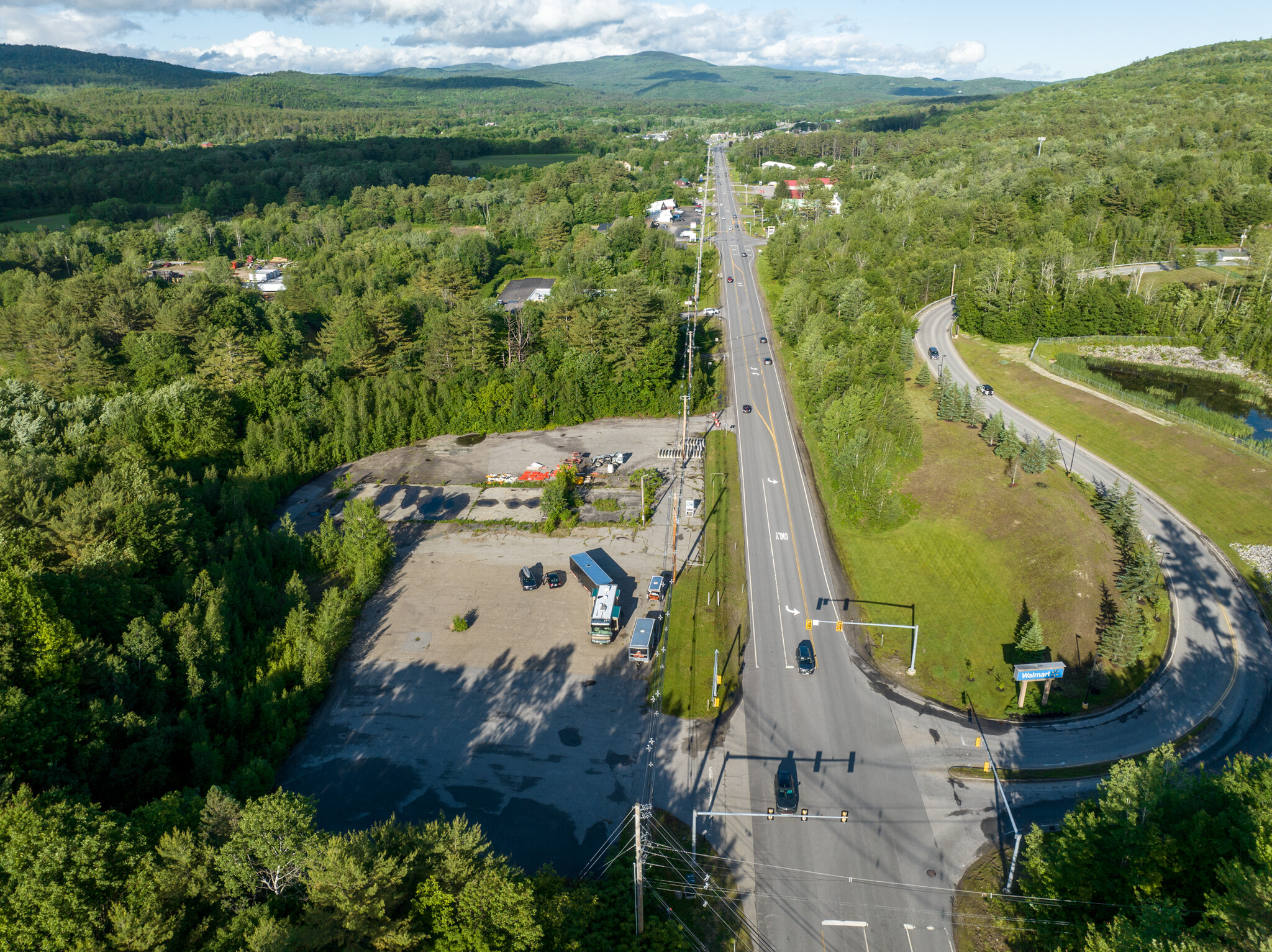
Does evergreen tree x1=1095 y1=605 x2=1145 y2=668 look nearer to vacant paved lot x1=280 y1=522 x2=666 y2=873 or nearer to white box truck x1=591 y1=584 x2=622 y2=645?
vacant paved lot x1=280 y1=522 x2=666 y2=873

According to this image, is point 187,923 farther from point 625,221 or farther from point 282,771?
point 625,221

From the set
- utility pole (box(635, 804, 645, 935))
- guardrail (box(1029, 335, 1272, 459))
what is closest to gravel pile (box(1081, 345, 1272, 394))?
guardrail (box(1029, 335, 1272, 459))

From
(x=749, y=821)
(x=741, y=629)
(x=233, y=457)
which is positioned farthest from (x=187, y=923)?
(x=233, y=457)

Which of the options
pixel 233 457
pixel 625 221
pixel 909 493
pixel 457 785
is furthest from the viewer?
pixel 625 221

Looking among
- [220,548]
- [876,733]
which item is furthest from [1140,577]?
[220,548]

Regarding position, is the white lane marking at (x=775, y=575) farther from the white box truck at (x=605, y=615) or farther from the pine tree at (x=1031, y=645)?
the pine tree at (x=1031, y=645)

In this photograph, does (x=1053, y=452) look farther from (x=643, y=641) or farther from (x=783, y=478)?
(x=643, y=641)

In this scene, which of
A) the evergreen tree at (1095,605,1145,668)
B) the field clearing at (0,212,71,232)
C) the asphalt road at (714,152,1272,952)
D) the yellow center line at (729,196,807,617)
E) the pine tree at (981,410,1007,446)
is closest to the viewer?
the asphalt road at (714,152,1272,952)

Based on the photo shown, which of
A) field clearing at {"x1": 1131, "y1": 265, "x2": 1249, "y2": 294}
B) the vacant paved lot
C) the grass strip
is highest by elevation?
field clearing at {"x1": 1131, "y1": 265, "x2": 1249, "y2": 294}
